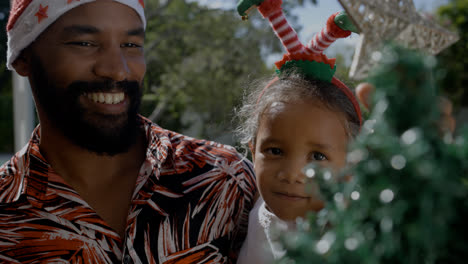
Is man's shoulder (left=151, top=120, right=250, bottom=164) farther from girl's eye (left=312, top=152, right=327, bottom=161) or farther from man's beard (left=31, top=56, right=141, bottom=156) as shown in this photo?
girl's eye (left=312, top=152, right=327, bottom=161)

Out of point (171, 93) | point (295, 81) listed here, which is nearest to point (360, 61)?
point (295, 81)

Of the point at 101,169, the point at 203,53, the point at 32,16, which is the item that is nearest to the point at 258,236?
the point at 101,169

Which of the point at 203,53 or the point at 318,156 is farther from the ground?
the point at 318,156

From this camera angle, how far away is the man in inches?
67.0

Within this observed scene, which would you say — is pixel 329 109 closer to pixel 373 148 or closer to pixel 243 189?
pixel 243 189

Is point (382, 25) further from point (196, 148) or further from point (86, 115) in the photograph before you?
point (86, 115)

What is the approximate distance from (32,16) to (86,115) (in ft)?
1.81

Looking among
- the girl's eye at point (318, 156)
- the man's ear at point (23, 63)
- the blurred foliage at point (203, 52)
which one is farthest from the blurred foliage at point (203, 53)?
the girl's eye at point (318, 156)

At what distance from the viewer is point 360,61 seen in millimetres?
2031

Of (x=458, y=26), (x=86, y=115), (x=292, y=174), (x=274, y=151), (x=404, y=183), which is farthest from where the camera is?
(x=458, y=26)

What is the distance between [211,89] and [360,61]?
6111 millimetres

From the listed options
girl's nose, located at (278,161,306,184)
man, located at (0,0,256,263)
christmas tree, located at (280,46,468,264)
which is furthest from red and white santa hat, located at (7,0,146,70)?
christmas tree, located at (280,46,468,264)

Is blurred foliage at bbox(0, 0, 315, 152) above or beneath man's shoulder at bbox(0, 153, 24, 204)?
A: beneath

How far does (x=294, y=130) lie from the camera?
1.63 meters
